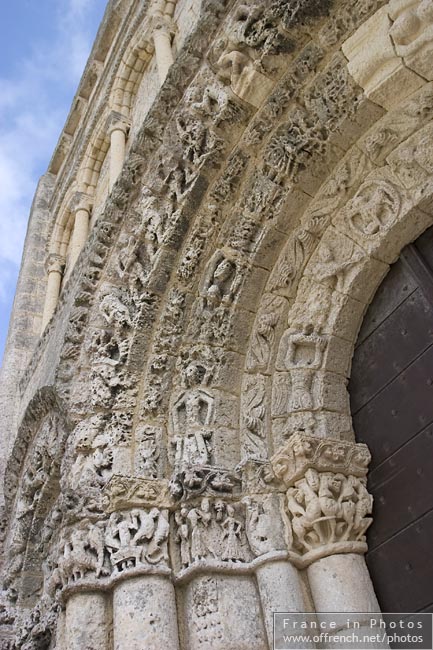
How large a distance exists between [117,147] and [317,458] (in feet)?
14.8

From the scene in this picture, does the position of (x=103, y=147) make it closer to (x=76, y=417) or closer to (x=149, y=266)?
(x=149, y=266)

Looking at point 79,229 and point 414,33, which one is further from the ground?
point 79,229

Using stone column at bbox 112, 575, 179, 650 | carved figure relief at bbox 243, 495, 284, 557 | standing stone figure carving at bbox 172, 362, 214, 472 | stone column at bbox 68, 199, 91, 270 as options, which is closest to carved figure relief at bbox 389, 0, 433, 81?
standing stone figure carving at bbox 172, 362, 214, 472

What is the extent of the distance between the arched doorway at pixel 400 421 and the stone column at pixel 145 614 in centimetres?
97

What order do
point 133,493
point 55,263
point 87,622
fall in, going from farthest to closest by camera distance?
point 55,263
point 133,493
point 87,622

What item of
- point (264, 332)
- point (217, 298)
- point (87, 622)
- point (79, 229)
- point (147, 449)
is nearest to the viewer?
point (87, 622)

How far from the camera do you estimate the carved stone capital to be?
750 centimetres

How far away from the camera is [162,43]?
6031mm

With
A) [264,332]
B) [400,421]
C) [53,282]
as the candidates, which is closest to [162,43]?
[53,282]

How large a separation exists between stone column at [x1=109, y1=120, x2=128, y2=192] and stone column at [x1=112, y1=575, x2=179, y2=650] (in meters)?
4.25

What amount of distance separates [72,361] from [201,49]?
7.19 feet

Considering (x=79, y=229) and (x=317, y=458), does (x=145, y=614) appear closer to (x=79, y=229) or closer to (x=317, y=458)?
(x=317, y=458)

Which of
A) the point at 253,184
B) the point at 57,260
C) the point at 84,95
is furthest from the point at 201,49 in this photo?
the point at 84,95

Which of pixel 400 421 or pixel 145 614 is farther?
pixel 400 421
